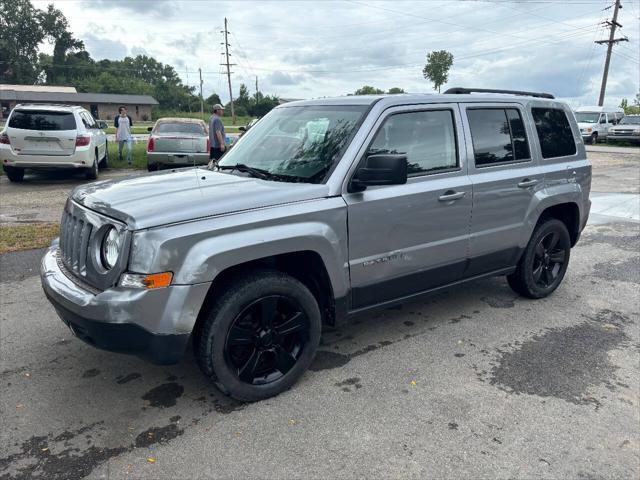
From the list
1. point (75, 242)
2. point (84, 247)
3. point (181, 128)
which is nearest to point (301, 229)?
point (84, 247)

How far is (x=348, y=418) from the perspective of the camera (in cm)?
306

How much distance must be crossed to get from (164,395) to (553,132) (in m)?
4.04

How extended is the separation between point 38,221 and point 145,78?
145306 mm

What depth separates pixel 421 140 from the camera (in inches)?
154

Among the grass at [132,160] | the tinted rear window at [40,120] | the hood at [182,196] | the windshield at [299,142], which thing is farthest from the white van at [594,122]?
the hood at [182,196]

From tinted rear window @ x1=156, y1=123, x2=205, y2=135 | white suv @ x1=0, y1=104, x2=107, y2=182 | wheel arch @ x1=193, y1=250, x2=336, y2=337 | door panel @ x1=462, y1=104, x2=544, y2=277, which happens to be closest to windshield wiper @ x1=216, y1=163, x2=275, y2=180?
wheel arch @ x1=193, y1=250, x2=336, y2=337

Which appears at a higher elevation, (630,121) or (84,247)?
(630,121)

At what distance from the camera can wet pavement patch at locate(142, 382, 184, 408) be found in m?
3.21

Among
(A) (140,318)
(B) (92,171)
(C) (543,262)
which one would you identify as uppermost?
(B) (92,171)

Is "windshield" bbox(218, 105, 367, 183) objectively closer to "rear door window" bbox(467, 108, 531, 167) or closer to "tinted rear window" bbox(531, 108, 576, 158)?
"rear door window" bbox(467, 108, 531, 167)

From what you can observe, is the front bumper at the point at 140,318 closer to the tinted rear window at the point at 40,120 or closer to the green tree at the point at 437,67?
the tinted rear window at the point at 40,120

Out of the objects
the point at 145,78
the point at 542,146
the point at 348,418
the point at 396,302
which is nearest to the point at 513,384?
the point at 396,302

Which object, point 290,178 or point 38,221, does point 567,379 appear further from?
point 38,221

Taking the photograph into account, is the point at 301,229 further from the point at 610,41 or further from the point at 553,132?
the point at 610,41
